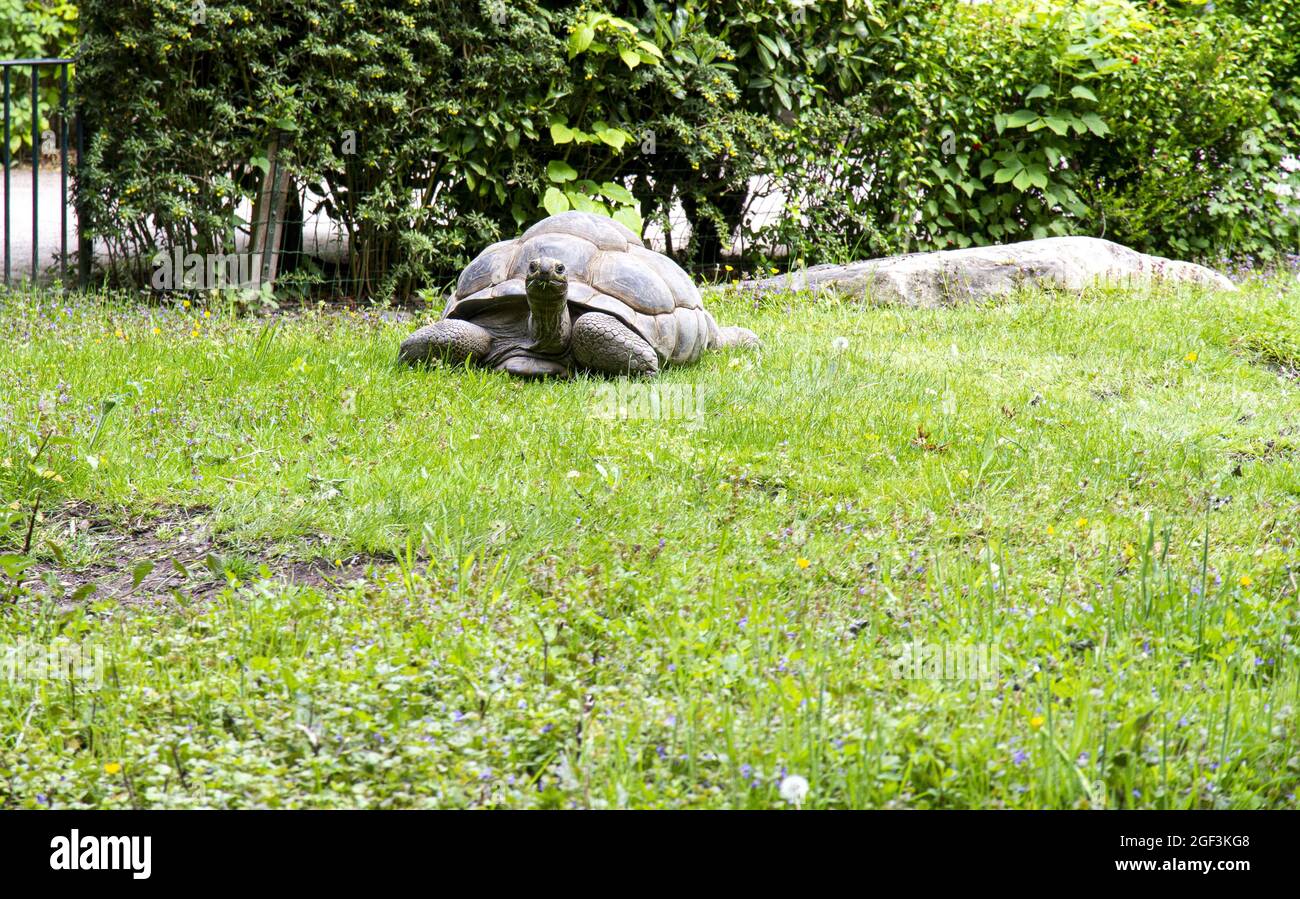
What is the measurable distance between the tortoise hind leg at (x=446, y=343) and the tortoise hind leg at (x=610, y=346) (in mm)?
519

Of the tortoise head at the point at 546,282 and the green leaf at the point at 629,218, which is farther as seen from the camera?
the green leaf at the point at 629,218

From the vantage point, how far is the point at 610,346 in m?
5.96

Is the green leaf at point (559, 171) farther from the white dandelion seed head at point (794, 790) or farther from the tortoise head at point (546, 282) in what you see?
the white dandelion seed head at point (794, 790)

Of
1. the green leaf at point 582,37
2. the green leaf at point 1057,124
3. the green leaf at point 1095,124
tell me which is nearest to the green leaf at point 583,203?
the green leaf at point 582,37

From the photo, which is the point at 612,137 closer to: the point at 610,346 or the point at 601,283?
the point at 601,283

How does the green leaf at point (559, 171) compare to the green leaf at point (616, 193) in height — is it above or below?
above

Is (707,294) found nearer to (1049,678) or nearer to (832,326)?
(832,326)

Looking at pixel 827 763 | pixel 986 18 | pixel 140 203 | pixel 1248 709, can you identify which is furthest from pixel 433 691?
pixel 986 18

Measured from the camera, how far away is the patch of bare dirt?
3.54 meters

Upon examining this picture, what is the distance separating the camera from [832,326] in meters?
7.69

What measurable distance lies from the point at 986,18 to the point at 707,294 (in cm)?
402

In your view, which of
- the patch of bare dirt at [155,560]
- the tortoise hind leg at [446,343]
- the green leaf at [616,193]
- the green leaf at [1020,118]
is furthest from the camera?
the green leaf at [1020,118]

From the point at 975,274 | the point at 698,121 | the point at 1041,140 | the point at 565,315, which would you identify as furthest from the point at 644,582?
the point at 1041,140

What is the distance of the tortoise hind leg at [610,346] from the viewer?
19.5ft
